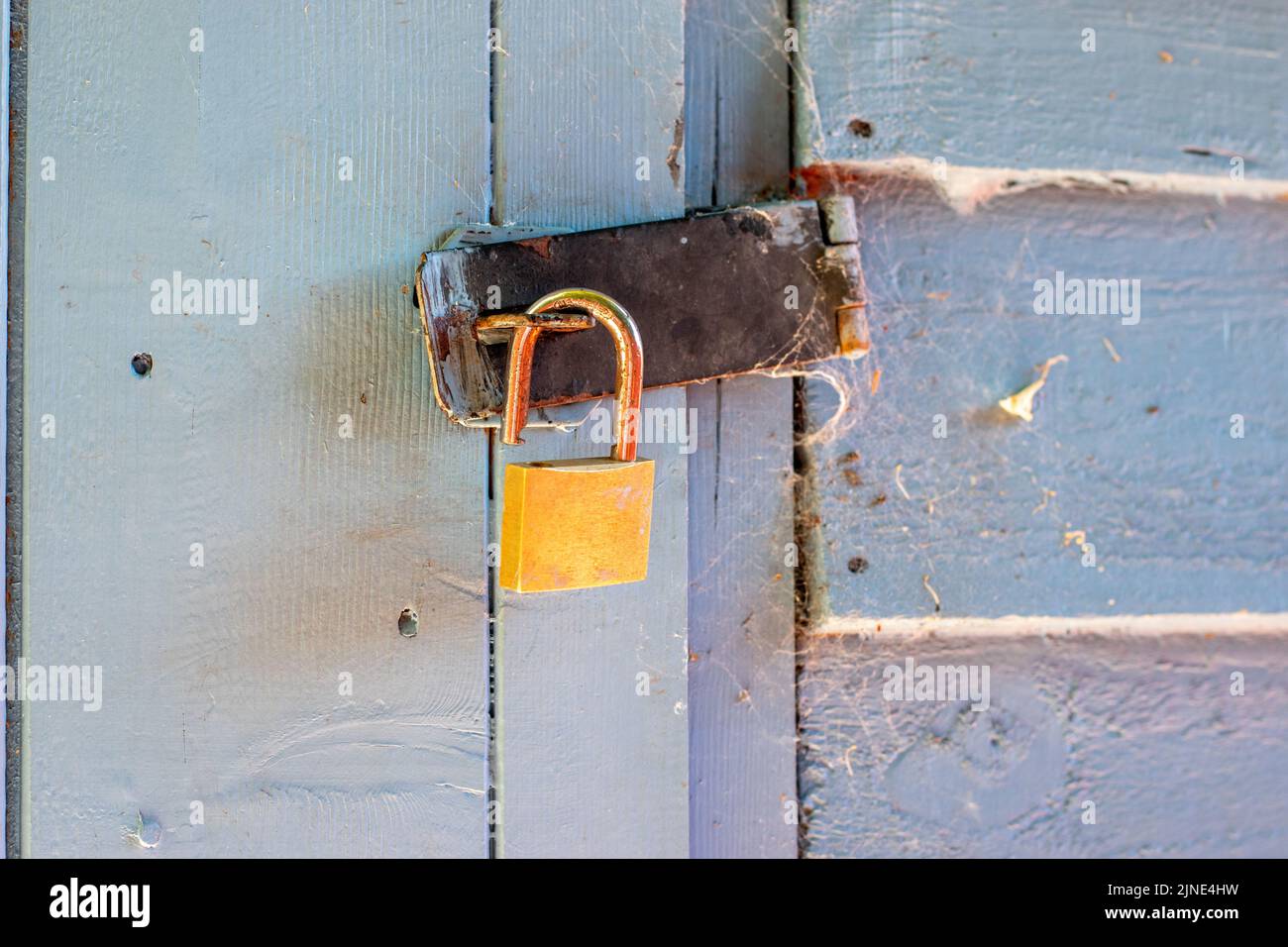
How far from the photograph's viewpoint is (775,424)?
94 cm

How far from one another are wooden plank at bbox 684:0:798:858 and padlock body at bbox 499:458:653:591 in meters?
0.22

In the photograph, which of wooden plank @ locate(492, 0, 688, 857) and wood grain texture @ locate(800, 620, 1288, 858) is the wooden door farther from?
wood grain texture @ locate(800, 620, 1288, 858)

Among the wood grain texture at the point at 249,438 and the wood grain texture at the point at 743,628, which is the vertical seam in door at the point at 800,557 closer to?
the wood grain texture at the point at 743,628

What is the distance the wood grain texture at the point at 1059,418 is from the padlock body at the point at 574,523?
31 centimetres

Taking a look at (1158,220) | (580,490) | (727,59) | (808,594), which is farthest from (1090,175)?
(580,490)

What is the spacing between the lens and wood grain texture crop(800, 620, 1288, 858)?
972 millimetres

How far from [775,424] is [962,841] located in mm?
493

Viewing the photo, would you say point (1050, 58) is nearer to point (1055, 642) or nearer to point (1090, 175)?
point (1090, 175)

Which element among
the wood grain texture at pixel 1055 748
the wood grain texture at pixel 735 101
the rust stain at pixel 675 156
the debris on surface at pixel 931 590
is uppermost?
the wood grain texture at pixel 735 101

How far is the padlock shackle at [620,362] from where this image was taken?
27.4 inches

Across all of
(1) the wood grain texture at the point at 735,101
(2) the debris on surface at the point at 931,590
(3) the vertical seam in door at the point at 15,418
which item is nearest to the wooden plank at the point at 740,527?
(1) the wood grain texture at the point at 735,101

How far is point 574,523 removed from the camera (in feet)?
2.25

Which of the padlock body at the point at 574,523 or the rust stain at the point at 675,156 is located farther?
the rust stain at the point at 675,156

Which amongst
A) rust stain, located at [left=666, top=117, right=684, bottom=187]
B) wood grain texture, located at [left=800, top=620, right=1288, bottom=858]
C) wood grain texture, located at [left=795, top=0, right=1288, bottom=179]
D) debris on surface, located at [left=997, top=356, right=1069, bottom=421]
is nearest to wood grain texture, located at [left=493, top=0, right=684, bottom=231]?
Result: rust stain, located at [left=666, top=117, right=684, bottom=187]
